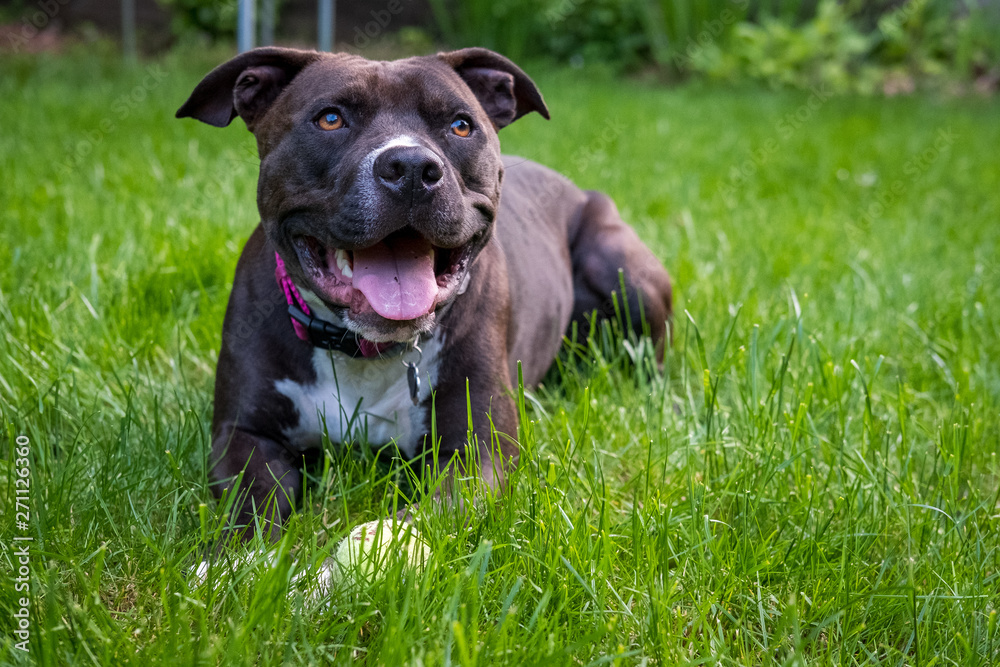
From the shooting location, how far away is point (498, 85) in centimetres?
294

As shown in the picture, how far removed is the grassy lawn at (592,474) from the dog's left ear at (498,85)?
36.0 inches

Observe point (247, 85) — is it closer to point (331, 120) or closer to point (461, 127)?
point (331, 120)

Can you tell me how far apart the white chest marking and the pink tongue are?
0.84ft

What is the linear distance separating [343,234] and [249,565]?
0.83 metres

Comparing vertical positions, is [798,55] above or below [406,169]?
below

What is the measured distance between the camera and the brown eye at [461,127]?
8.29 feet

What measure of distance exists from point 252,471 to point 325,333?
Answer: 42 cm

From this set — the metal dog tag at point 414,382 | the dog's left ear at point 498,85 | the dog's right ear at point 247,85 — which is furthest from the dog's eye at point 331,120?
the metal dog tag at point 414,382

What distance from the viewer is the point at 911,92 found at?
36.8 feet

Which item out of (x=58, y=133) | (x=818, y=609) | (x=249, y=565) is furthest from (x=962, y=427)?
(x=58, y=133)

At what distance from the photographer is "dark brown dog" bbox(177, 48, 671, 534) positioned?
228cm

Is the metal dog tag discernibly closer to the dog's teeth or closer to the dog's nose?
the dog's teeth

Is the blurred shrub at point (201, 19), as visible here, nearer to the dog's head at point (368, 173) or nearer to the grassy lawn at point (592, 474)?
the grassy lawn at point (592, 474)

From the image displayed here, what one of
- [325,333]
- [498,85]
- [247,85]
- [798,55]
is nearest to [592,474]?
[325,333]
